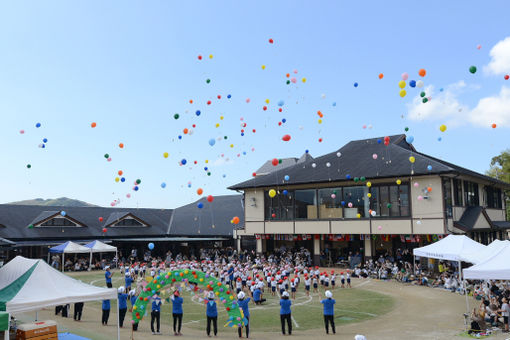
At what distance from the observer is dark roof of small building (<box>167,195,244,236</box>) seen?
4216 centimetres

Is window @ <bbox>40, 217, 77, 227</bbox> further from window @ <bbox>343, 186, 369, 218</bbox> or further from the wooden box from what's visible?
the wooden box

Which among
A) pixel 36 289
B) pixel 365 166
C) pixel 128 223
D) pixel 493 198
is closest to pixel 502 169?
pixel 493 198

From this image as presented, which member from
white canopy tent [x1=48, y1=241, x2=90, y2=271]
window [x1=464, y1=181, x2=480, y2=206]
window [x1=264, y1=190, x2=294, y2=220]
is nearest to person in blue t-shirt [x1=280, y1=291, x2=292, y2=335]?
window [x1=264, y1=190, x2=294, y2=220]

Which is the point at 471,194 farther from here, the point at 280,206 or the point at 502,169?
the point at 502,169

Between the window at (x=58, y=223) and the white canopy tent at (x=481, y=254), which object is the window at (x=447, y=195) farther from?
the window at (x=58, y=223)

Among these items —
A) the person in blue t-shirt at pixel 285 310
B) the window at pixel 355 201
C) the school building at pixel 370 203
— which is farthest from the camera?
the window at pixel 355 201

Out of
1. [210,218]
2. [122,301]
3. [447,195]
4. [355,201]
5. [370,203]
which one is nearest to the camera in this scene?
[122,301]

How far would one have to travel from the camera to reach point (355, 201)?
30.9 meters

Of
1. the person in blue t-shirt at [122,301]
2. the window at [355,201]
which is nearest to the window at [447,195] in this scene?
the window at [355,201]

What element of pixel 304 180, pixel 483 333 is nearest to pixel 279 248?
pixel 304 180

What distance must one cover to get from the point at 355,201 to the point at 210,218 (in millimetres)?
17389

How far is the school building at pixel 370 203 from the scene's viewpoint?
27.9 meters

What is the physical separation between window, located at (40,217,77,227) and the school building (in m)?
14.8

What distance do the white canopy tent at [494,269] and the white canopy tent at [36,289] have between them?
35.5ft
